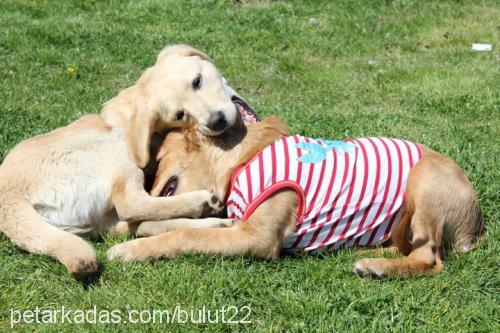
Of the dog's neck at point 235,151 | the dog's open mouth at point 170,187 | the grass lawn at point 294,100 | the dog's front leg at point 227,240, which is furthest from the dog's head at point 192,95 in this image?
the grass lawn at point 294,100

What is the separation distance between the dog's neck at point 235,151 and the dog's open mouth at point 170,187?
0.22m

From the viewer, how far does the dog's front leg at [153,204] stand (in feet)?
12.9

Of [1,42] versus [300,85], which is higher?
[1,42]

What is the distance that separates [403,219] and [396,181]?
1.02ft

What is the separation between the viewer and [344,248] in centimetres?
388

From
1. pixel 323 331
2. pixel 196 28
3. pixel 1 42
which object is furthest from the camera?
pixel 196 28

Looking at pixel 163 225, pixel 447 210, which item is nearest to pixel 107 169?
pixel 163 225

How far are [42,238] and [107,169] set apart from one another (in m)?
0.65

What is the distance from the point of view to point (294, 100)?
6602 millimetres

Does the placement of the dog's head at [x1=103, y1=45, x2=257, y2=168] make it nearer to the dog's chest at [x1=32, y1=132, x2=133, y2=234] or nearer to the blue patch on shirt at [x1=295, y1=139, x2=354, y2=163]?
the dog's chest at [x1=32, y1=132, x2=133, y2=234]

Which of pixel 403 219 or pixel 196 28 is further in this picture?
pixel 196 28

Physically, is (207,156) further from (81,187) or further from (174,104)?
(81,187)

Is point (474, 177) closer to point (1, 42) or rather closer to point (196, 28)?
point (196, 28)

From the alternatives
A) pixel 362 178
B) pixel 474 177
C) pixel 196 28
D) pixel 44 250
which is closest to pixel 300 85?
pixel 196 28
